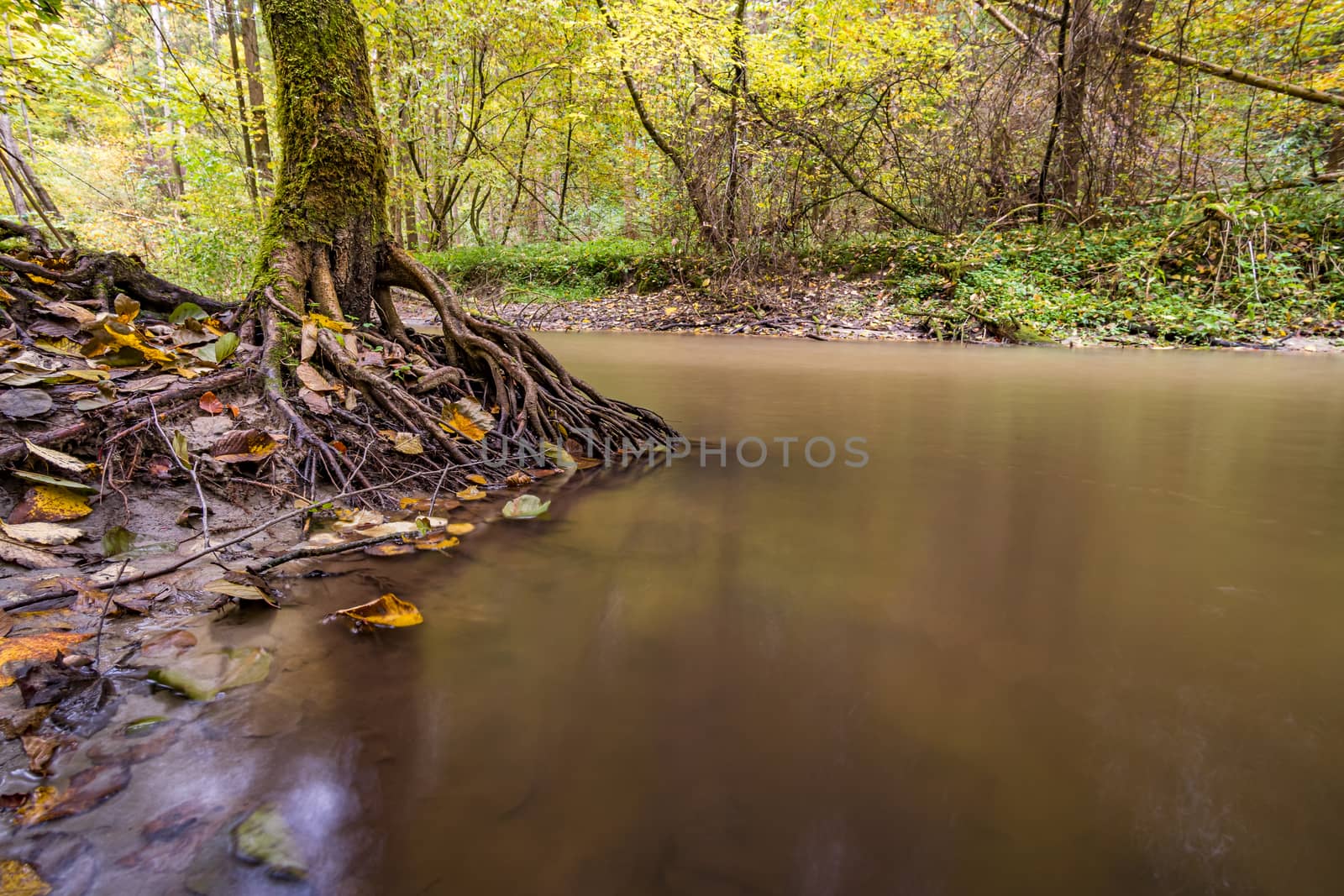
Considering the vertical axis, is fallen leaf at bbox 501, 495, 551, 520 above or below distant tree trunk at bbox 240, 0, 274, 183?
below

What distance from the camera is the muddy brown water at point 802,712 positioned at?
3.44 feet

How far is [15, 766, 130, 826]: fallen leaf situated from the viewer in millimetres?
1046

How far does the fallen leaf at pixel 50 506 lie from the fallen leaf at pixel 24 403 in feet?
1.21

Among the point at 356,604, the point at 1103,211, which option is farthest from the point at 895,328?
the point at 356,604

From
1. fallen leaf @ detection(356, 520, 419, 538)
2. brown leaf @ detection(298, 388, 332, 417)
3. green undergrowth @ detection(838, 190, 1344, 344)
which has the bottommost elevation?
fallen leaf @ detection(356, 520, 419, 538)

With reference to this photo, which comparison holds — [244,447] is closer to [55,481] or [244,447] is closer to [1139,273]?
[55,481]

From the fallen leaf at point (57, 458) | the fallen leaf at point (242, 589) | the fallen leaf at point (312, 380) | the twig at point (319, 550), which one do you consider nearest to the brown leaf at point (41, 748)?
the fallen leaf at point (242, 589)

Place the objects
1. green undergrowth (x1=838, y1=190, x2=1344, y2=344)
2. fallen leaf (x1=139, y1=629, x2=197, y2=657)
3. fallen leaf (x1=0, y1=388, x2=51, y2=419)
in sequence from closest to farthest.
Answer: fallen leaf (x1=139, y1=629, x2=197, y2=657) < fallen leaf (x1=0, y1=388, x2=51, y2=419) < green undergrowth (x1=838, y1=190, x2=1344, y2=344)

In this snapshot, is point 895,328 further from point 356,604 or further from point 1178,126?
point 356,604

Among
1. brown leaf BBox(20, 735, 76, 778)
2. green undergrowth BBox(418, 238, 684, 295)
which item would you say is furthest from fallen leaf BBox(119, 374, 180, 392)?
green undergrowth BBox(418, 238, 684, 295)

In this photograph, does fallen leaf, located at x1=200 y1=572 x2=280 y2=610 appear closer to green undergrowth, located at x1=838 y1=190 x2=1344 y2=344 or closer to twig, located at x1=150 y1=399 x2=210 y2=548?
twig, located at x1=150 y1=399 x2=210 y2=548

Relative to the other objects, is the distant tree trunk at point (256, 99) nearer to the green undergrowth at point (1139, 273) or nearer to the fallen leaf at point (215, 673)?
the green undergrowth at point (1139, 273)

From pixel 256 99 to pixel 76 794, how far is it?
1407cm

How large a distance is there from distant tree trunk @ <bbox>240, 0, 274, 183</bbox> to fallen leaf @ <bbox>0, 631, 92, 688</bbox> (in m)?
10.7
